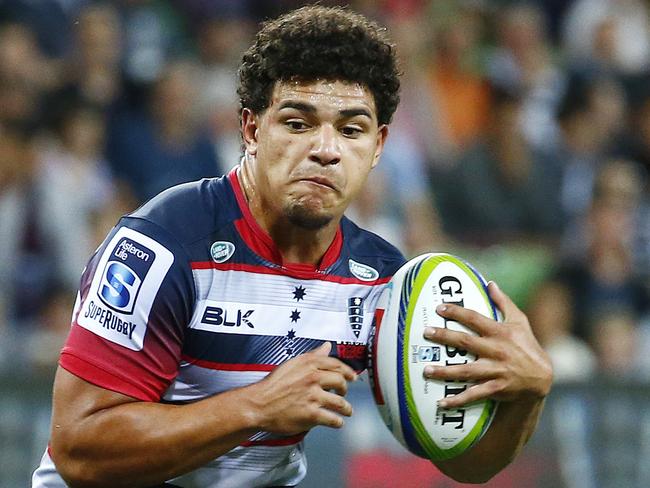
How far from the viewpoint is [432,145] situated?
826 centimetres

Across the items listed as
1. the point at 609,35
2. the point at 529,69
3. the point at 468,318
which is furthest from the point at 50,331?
the point at 609,35

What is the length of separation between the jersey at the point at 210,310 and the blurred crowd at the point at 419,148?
2.99m

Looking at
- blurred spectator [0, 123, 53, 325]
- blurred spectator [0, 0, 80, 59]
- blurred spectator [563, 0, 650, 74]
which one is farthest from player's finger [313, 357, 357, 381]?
blurred spectator [563, 0, 650, 74]

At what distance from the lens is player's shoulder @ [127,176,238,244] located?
3240 mm

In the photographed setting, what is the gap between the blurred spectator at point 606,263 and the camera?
7359 mm

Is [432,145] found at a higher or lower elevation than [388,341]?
higher

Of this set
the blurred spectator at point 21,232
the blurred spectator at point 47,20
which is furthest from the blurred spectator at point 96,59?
the blurred spectator at point 21,232

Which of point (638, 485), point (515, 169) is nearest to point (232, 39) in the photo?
point (515, 169)

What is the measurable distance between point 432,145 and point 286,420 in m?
5.42

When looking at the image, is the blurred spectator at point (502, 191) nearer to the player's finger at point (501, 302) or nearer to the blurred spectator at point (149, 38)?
the blurred spectator at point (149, 38)

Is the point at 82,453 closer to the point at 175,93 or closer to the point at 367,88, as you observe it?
the point at 367,88

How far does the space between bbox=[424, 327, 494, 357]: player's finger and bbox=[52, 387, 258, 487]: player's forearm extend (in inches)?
23.6

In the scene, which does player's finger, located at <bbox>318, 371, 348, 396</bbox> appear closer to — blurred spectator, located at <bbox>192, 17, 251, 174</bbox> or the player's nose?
the player's nose

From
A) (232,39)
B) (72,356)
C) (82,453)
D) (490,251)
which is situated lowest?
(82,453)
